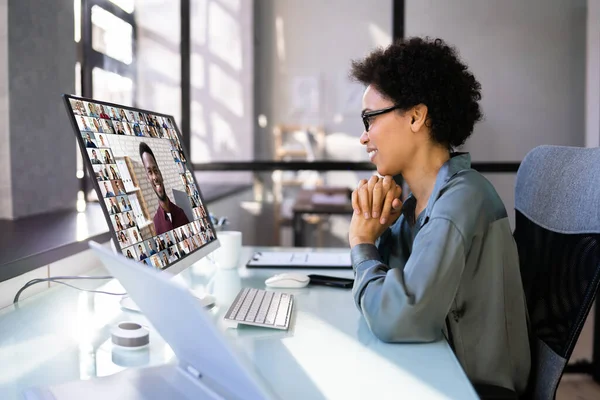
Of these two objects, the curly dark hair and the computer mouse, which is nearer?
the curly dark hair

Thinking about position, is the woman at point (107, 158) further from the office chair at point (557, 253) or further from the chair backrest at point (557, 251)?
the chair backrest at point (557, 251)

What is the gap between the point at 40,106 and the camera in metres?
1.99

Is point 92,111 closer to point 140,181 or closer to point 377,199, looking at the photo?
point 140,181

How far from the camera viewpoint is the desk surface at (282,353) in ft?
2.60

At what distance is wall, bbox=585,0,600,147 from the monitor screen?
235 cm

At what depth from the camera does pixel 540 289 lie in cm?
119

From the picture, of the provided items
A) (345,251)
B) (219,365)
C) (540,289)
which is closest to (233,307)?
(219,365)

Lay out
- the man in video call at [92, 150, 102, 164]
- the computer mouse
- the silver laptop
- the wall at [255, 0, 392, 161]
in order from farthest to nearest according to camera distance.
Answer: the wall at [255, 0, 392, 161]
the computer mouse
the man in video call at [92, 150, 102, 164]
the silver laptop

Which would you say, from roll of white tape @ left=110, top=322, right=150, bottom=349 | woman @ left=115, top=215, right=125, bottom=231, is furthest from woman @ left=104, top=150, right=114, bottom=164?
roll of white tape @ left=110, top=322, right=150, bottom=349

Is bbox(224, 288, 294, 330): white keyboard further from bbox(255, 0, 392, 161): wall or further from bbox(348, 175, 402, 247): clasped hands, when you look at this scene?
bbox(255, 0, 392, 161): wall

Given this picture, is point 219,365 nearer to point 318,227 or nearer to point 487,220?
point 487,220

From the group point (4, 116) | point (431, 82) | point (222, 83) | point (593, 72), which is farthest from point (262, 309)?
point (593, 72)

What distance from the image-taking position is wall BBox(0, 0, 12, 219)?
5.97 feet

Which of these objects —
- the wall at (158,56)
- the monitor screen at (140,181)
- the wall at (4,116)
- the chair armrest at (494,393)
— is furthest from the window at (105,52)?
the chair armrest at (494,393)
